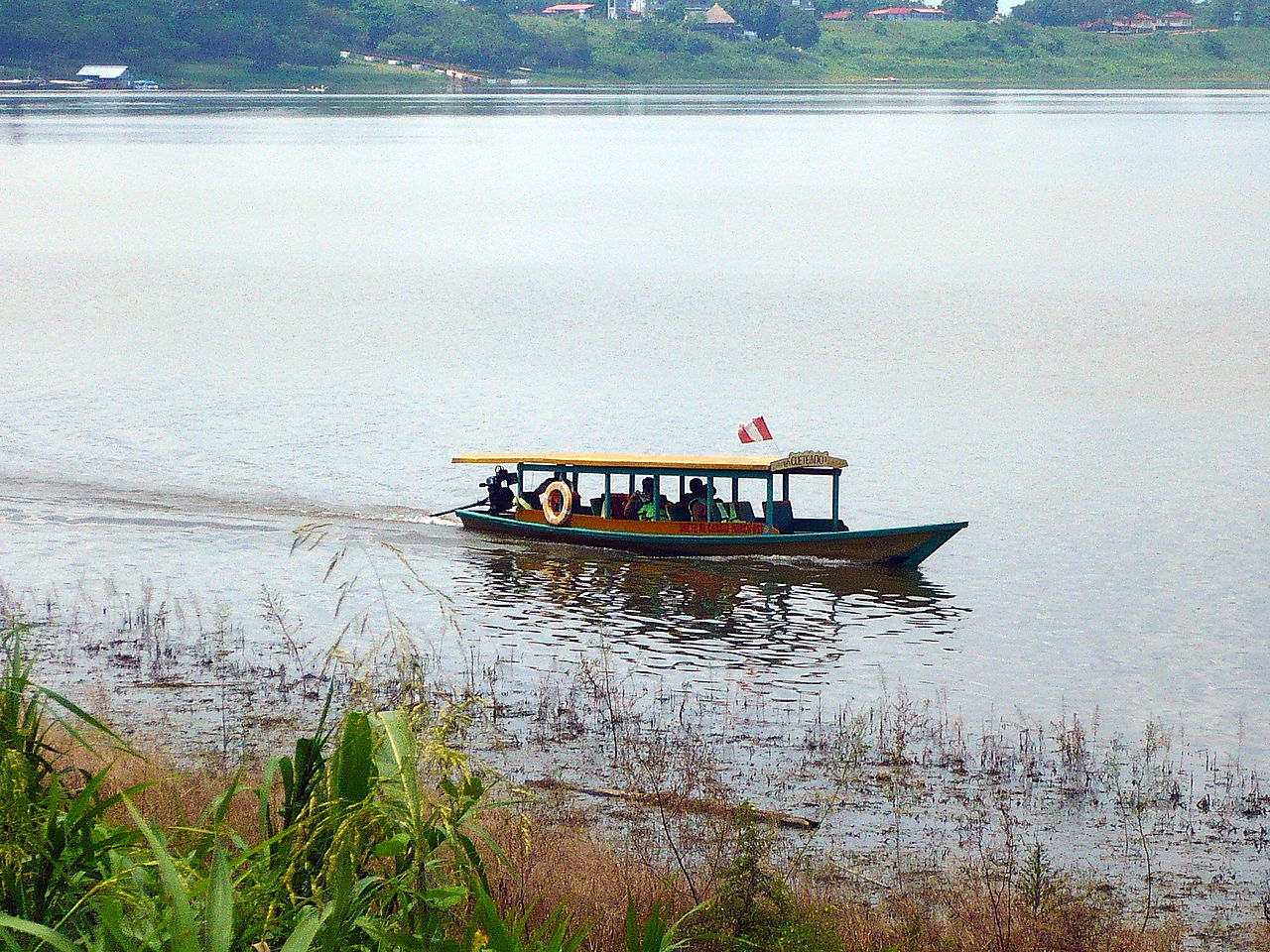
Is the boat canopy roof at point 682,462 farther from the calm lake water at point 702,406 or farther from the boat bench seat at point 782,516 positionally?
the calm lake water at point 702,406

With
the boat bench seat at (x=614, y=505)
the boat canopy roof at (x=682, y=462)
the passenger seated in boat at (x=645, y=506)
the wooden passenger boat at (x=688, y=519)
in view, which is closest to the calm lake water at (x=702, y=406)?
the wooden passenger boat at (x=688, y=519)

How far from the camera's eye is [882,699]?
21812mm

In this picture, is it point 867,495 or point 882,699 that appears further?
point 867,495

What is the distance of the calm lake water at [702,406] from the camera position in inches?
999

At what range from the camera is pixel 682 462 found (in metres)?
29.3

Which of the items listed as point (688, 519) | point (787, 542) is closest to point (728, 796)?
point (787, 542)

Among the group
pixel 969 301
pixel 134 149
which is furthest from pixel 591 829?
pixel 134 149

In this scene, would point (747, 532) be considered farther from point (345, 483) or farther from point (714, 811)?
point (714, 811)

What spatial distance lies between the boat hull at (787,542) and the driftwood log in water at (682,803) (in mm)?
11710

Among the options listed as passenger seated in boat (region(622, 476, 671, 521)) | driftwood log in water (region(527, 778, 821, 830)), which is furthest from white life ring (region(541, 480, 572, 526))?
driftwood log in water (region(527, 778, 821, 830))

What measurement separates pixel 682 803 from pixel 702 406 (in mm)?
A: 27612

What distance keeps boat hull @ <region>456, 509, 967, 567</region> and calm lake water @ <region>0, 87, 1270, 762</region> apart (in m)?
0.42

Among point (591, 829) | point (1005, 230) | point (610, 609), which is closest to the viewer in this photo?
point (591, 829)

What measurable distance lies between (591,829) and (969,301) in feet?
164
